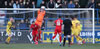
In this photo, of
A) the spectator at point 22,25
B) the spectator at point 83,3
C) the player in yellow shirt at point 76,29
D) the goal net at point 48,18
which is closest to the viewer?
the player in yellow shirt at point 76,29

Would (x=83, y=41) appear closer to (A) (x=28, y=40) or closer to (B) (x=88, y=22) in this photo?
(B) (x=88, y=22)

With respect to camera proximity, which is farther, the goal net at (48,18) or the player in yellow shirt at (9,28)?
the goal net at (48,18)

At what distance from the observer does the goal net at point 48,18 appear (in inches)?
974

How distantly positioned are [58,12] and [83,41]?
2.89m

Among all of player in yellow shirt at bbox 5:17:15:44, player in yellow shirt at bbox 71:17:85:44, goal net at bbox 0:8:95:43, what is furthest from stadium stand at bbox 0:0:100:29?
player in yellow shirt at bbox 71:17:85:44

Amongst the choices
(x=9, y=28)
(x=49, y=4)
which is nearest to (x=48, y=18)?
(x=49, y=4)

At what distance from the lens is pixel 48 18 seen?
81.9ft

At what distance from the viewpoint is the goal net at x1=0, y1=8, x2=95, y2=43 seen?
81.2 ft

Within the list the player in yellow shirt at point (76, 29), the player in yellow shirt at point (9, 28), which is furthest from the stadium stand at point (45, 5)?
the player in yellow shirt at point (76, 29)

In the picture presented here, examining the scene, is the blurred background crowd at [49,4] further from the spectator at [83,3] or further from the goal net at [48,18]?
the goal net at [48,18]

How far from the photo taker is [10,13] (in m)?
25.0

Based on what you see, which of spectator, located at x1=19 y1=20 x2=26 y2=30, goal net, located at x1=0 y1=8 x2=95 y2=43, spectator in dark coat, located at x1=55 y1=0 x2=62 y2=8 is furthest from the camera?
spectator in dark coat, located at x1=55 y1=0 x2=62 y2=8

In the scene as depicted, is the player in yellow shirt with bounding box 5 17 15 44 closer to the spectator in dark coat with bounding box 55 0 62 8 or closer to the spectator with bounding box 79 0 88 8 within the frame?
the spectator in dark coat with bounding box 55 0 62 8

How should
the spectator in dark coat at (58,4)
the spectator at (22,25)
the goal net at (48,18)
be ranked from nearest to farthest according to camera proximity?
the goal net at (48,18) → the spectator at (22,25) → the spectator in dark coat at (58,4)
